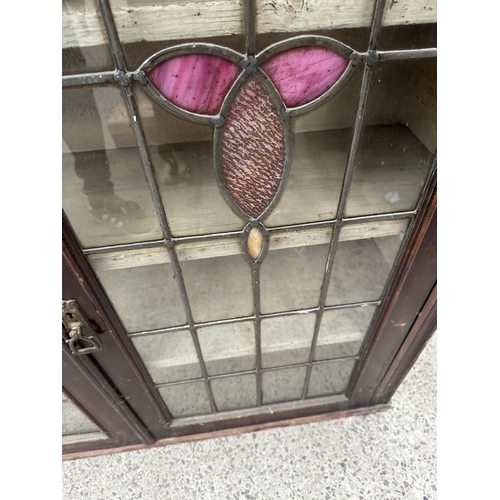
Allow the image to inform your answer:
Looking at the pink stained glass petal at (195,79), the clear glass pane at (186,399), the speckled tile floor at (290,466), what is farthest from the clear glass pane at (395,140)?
the speckled tile floor at (290,466)

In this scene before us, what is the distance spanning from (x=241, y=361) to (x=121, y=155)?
0.78 meters

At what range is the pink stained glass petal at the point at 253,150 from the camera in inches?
21.8

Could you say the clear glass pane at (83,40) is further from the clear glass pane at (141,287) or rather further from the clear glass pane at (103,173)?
the clear glass pane at (141,287)

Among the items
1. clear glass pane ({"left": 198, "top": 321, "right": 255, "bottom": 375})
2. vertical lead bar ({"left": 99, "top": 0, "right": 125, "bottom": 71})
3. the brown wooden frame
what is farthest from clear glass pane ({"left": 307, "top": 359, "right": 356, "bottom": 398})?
vertical lead bar ({"left": 99, "top": 0, "right": 125, "bottom": 71})

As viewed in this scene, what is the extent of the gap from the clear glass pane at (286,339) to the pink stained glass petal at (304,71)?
0.62 m

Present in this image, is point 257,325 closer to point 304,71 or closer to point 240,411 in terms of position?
point 240,411

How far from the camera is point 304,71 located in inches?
20.9

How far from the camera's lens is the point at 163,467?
1.30m

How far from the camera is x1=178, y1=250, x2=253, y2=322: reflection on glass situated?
80 cm

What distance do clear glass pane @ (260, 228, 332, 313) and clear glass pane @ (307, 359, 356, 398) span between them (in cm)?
38

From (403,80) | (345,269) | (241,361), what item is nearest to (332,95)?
(403,80)

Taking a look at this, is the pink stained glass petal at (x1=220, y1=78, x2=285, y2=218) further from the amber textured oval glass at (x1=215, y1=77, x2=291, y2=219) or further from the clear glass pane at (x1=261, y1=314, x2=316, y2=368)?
the clear glass pane at (x1=261, y1=314, x2=316, y2=368)

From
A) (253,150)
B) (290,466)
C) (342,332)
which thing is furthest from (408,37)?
(290,466)

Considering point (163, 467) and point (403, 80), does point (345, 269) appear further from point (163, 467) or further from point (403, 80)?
point (163, 467)
